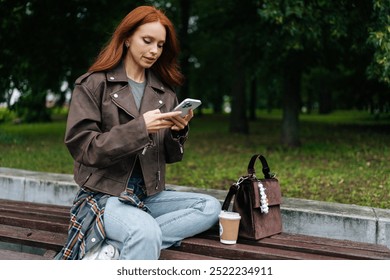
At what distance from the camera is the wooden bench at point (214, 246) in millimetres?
3277

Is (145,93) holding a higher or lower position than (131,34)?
lower

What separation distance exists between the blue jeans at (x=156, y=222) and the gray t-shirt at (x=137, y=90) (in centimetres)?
68

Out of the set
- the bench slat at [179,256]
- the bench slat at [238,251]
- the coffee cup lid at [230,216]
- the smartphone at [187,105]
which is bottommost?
the bench slat at [179,256]

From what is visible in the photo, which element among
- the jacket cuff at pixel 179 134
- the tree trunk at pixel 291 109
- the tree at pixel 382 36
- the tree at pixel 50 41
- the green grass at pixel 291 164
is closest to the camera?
the jacket cuff at pixel 179 134

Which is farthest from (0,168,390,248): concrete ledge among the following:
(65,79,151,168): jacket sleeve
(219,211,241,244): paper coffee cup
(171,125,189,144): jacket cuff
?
(65,79,151,168): jacket sleeve

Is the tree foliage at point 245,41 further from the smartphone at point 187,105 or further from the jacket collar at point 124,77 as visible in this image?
the smartphone at point 187,105

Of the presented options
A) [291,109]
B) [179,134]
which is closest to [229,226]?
[179,134]

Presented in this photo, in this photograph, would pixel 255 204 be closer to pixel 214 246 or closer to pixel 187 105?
pixel 214 246

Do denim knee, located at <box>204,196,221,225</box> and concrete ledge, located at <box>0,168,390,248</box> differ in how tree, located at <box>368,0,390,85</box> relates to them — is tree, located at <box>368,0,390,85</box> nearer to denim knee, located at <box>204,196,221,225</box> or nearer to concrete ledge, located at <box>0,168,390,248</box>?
concrete ledge, located at <box>0,168,390,248</box>

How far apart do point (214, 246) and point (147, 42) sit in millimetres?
1400

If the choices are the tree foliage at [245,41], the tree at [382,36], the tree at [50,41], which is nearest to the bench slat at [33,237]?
the tree at [382,36]

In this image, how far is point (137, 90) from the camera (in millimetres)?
3621

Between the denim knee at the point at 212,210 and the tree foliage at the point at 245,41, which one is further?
the tree foliage at the point at 245,41

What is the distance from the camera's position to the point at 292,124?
35.9ft
